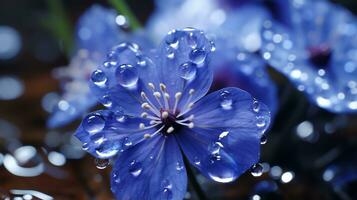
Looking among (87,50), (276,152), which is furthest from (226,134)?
(87,50)

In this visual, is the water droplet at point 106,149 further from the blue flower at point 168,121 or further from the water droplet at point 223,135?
the water droplet at point 223,135

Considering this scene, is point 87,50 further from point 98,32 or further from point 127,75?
point 127,75

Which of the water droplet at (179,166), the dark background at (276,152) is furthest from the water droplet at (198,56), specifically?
the dark background at (276,152)

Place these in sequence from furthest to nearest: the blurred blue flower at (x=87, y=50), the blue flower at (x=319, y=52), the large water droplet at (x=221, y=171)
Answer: the blurred blue flower at (x=87, y=50), the blue flower at (x=319, y=52), the large water droplet at (x=221, y=171)

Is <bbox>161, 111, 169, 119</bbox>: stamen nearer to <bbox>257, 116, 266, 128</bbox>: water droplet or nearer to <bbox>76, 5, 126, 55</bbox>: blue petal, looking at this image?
<bbox>257, 116, 266, 128</bbox>: water droplet

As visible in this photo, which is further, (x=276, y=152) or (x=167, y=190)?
(x=276, y=152)

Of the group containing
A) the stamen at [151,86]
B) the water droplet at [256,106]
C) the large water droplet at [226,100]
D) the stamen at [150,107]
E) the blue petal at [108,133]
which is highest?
the stamen at [151,86]
